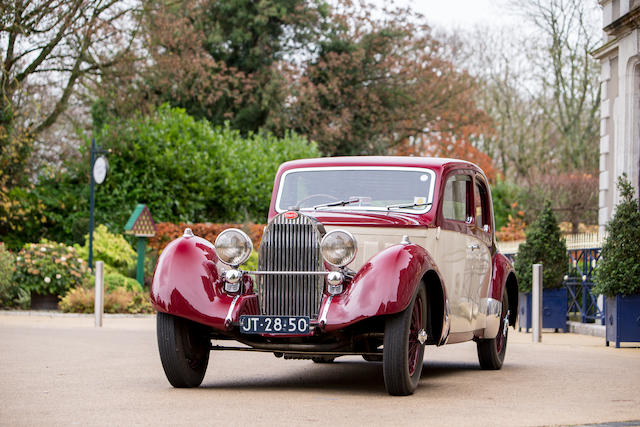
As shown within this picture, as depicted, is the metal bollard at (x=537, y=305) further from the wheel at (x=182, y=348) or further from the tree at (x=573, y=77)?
the tree at (x=573, y=77)

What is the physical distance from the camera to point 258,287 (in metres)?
8.38

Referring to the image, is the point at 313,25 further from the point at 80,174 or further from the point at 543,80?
the point at 80,174

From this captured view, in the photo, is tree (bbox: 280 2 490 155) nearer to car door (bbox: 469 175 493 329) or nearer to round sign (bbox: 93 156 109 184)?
round sign (bbox: 93 156 109 184)

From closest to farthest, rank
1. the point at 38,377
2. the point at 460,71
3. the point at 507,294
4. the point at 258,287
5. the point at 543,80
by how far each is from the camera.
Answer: the point at 258,287 → the point at 38,377 → the point at 507,294 → the point at 543,80 → the point at 460,71

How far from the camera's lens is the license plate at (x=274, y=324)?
7867mm

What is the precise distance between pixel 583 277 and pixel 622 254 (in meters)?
4.59

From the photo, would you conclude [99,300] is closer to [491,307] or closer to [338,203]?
[491,307]

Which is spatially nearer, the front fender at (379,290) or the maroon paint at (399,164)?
the front fender at (379,290)

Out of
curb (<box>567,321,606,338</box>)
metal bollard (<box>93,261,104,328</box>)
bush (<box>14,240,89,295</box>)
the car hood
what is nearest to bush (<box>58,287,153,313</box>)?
bush (<box>14,240,89,295</box>)

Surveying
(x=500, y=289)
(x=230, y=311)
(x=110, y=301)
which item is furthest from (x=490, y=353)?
(x=110, y=301)

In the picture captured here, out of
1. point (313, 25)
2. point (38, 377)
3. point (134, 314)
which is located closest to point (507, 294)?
point (38, 377)

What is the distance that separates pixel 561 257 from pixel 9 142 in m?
13.9

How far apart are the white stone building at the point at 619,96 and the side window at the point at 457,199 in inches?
362

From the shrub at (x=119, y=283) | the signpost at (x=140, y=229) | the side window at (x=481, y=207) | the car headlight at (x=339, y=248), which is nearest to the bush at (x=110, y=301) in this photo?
the shrub at (x=119, y=283)
